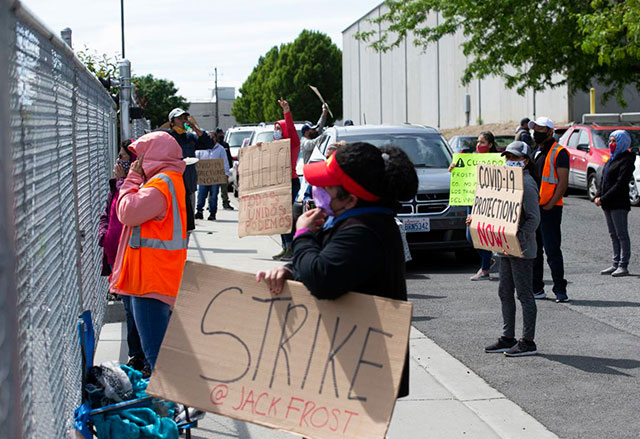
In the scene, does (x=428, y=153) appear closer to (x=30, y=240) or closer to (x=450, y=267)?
(x=450, y=267)

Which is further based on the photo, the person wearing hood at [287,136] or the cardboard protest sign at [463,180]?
the person wearing hood at [287,136]

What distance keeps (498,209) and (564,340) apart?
1.29 metres

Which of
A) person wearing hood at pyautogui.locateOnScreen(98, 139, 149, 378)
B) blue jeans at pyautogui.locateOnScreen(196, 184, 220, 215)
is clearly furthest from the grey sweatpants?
blue jeans at pyautogui.locateOnScreen(196, 184, 220, 215)

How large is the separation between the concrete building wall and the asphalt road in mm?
26380

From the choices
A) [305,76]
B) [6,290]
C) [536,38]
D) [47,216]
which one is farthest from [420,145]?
[305,76]

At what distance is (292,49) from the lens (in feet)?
309

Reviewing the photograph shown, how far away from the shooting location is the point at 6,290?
203 centimetres

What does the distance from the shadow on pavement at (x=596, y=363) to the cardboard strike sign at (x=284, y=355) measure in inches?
164

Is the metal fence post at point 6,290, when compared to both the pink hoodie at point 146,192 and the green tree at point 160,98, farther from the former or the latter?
the green tree at point 160,98

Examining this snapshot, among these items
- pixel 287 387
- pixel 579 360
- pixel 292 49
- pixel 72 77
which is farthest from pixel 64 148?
pixel 292 49

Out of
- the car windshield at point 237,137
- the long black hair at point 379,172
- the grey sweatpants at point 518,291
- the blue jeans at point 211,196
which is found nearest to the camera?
the long black hair at point 379,172

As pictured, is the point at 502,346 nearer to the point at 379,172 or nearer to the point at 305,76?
the point at 379,172

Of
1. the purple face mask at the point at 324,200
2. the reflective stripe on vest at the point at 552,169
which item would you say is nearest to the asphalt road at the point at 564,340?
the reflective stripe on vest at the point at 552,169

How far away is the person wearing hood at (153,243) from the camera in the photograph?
536 centimetres
